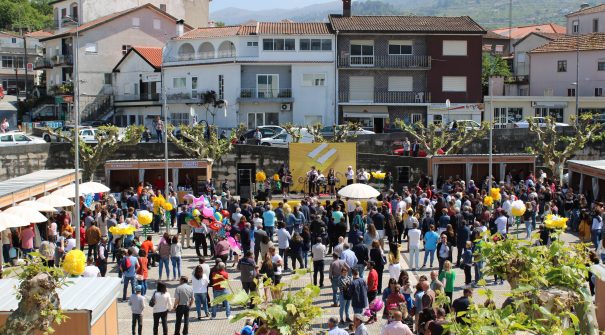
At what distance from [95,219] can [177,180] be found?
10.0 meters

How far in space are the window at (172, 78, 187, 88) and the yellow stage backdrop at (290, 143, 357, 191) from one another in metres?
24.3

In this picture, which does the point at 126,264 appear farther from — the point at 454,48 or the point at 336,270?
the point at 454,48

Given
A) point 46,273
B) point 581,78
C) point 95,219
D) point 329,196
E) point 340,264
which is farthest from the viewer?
point 581,78

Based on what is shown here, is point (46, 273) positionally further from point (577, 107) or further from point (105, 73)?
point (105, 73)

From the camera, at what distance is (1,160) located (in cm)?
4091

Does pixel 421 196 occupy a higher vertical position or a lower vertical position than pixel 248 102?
lower

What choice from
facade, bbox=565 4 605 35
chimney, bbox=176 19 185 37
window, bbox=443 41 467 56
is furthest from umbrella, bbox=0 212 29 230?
facade, bbox=565 4 605 35

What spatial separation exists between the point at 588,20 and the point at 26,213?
210 ft

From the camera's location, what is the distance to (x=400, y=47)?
58156 mm

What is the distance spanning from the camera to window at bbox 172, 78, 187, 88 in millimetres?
59969

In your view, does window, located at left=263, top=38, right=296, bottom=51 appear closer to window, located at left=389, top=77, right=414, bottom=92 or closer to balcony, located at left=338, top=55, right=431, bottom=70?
balcony, located at left=338, top=55, right=431, bottom=70

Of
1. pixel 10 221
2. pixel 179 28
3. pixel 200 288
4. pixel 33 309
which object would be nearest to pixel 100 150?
pixel 10 221

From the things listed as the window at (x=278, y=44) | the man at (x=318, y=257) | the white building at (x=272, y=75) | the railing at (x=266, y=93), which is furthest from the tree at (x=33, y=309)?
the window at (x=278, y=44)

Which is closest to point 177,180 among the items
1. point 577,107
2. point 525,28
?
point 577,107
